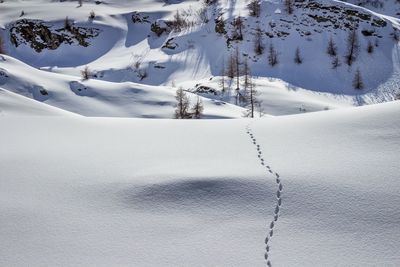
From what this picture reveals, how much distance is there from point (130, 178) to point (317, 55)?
56.2m

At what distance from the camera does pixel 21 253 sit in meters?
3.63

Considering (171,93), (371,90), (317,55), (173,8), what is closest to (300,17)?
(317,55)

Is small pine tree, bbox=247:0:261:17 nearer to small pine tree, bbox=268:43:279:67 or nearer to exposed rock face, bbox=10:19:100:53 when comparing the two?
small pine tree, bbox=268:43:279:67

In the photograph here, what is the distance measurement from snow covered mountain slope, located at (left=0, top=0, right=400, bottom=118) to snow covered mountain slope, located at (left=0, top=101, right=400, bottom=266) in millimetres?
34141

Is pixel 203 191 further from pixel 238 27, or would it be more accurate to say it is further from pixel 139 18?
pixel 139 18

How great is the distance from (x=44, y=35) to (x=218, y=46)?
107ft

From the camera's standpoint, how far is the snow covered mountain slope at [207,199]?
3.70 metres

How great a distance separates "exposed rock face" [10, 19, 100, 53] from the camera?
66.6 metres

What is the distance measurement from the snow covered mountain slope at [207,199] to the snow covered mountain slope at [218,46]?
34141 millimetres

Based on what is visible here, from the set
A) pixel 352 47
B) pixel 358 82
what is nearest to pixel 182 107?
pixel 358 82

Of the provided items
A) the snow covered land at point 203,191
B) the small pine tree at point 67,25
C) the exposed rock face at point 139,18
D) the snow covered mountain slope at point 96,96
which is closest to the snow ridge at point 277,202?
the snow covered land at point 203,191

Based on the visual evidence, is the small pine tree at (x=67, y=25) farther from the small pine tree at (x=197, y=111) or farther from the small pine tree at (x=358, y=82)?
the small pine tree at (x=358, y=82)

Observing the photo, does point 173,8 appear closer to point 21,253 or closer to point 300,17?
point 300,17

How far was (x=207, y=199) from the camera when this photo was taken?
15.5 feet
